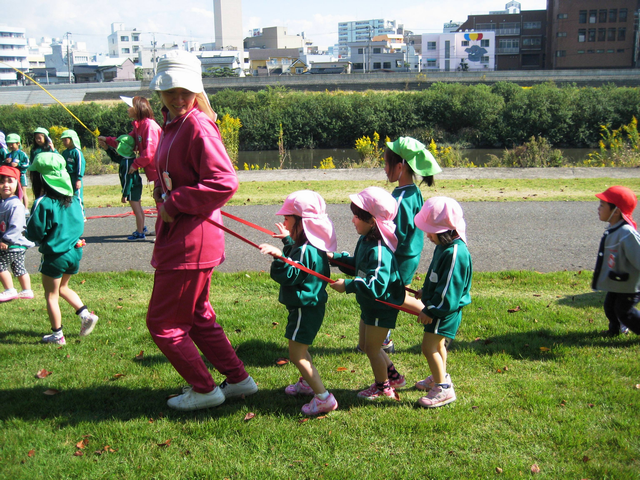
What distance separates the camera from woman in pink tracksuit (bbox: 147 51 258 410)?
123 inches

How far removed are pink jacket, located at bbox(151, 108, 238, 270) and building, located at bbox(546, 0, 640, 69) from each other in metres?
83.9

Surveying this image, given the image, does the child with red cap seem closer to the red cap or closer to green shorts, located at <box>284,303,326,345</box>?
the red cap

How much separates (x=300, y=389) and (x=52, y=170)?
274 centimetres

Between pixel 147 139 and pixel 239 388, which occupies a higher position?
pixel 147 139

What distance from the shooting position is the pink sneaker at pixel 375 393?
3750mm

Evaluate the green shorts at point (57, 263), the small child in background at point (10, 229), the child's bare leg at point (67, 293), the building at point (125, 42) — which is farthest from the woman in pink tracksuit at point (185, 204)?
the building at point (125, 42)

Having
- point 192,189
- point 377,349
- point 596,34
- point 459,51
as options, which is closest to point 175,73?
point 192,189

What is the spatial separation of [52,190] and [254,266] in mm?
3219

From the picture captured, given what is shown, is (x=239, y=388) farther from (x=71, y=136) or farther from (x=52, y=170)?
(x=71, y=136)

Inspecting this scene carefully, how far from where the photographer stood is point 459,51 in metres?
85.7

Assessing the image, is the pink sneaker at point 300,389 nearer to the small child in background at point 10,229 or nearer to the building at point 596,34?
the small child in background at point 10,229

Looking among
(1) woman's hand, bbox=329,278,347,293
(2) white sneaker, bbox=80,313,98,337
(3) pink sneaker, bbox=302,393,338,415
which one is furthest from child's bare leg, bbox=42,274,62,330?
(1) woman's hand, bbox=329,278,347,293

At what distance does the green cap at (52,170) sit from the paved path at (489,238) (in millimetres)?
2906

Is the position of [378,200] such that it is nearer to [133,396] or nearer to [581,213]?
[133,396]
